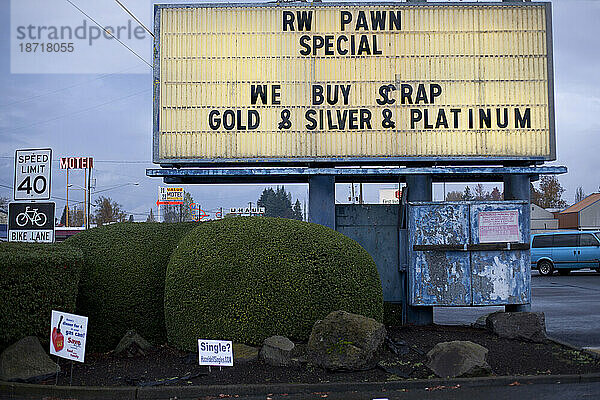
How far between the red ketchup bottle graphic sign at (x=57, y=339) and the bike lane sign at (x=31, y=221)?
8.69 feet

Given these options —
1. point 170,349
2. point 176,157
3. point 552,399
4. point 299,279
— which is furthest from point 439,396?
point 176,157

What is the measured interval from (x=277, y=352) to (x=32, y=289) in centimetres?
307

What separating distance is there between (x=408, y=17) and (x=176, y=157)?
441 cm

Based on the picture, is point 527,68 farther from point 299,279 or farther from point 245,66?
point 299,279

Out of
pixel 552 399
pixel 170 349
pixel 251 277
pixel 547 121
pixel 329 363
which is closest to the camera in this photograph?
pixel 552 399

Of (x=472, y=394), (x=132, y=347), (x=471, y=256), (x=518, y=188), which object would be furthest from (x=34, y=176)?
(x=518, y=188)

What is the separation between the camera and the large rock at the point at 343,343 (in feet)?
24.8

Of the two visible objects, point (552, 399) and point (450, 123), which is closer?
point (552, 399)

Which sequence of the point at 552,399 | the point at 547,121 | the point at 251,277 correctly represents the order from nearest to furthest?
the point at 552,399 < the point at 251,277 < the point at 547,121

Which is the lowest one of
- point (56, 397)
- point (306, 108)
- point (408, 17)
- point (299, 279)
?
point (56, 397)

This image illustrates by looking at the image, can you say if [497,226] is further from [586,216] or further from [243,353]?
[586,216]

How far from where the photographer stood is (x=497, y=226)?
10430 millimetres

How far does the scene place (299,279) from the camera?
8.30 metres

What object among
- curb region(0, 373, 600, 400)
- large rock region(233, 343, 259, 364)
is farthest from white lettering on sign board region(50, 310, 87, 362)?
large rock region(233, 343, 259, 364)
